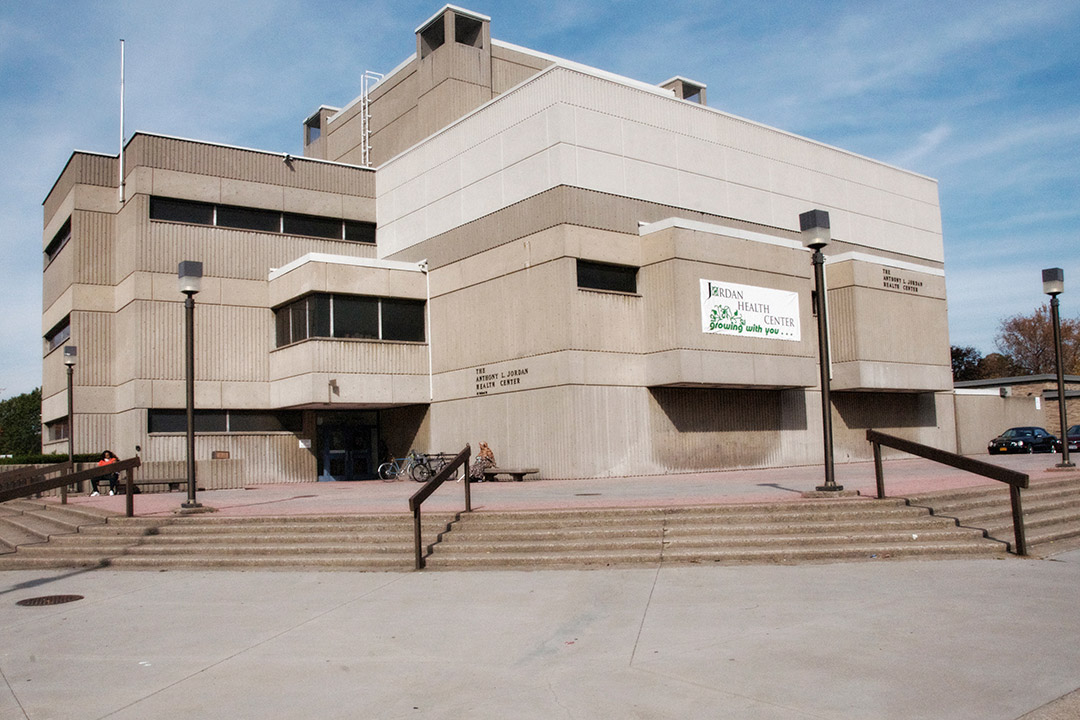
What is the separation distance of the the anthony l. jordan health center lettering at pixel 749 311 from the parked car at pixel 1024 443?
13.4 meters

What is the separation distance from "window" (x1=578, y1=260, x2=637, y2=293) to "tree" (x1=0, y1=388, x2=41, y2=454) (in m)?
83.2

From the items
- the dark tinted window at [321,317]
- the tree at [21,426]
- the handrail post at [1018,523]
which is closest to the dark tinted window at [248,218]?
the dark tinted window at [321,317]

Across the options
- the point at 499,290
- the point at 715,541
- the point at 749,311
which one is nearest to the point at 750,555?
the point at 715,541

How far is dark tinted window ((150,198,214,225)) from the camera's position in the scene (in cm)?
2839

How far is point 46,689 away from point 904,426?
1186 inches

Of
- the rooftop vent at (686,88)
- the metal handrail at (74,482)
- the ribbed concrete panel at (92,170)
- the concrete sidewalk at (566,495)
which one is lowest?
the concrete sidewalk at (566,495)

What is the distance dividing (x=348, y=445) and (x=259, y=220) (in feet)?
26.9

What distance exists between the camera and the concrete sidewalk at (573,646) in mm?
5676

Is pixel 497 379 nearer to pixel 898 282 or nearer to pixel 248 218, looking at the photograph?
pixel 248 218

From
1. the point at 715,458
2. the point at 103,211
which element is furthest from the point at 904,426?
the point at 103,211

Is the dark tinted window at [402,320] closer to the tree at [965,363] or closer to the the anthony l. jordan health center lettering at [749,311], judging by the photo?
the the anthony l. jordan health center lettering at [749,311]

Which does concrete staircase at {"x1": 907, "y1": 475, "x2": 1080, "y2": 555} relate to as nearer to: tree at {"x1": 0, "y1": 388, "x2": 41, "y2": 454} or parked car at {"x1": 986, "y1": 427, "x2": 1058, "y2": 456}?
parked car at {"x1": 986, "y1": 427, "x2": 1058, "y2": 456}

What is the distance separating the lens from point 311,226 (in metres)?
30.9

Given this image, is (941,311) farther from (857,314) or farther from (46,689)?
(46,689)
